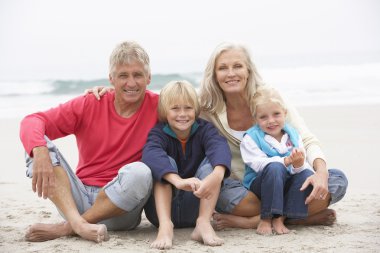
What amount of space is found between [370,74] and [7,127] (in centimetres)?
1145

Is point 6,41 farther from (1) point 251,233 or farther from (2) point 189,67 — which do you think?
(1) point 251,233

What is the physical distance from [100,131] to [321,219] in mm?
1525

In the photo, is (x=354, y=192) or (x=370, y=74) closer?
(x=354, y=192)

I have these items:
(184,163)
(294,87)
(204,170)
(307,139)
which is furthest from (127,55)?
(294,87)

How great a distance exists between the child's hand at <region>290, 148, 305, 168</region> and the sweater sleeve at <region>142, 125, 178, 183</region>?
27.7 inches

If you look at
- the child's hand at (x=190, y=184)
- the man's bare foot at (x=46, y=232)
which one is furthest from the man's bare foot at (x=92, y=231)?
the child's hand at (x=190, y=184)

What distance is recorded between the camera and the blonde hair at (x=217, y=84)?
3.75m

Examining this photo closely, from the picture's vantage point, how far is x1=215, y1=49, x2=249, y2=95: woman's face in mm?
3668

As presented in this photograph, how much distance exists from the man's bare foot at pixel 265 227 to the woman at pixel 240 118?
0.14m

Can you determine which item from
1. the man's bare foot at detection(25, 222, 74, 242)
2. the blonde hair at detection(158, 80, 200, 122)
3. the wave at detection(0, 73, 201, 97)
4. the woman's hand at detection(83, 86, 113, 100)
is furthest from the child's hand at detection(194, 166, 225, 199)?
the wave at detection(0, 73, 201, 97)

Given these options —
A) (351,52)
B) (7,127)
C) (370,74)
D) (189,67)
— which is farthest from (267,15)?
(7,127)

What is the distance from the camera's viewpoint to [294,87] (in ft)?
49.2

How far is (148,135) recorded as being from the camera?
339cm

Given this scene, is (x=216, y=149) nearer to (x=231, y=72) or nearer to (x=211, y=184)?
(x=211, y=184)
